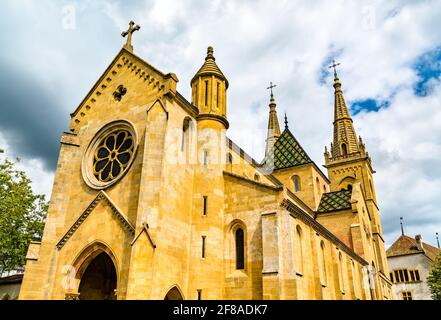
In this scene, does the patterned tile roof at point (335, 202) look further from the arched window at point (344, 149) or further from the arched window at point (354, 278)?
the arched window at point (344, 149)

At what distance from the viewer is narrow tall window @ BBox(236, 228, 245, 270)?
57.5ft

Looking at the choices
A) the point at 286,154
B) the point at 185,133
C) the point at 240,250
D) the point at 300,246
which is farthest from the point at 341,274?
the point at 286,154

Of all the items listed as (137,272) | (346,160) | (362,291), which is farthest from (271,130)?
(137,272)

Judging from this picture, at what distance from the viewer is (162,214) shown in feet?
52.7

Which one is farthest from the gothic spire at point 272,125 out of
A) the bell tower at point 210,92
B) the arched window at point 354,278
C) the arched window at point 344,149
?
the bell tower at point 210,92

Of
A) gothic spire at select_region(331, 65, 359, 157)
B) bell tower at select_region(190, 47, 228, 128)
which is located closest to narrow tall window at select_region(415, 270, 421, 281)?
gothic spire at select_region(331, 65, 359, 157)

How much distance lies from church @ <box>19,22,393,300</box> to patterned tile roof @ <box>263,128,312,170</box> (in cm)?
1710

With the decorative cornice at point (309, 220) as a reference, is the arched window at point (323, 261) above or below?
below

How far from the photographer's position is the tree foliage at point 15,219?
26016 mm

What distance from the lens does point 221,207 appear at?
18.9 m

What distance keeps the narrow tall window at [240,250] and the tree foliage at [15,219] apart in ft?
57.2
